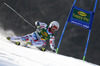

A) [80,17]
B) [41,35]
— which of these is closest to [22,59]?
[41,35]

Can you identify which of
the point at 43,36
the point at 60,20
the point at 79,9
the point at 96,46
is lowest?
the point at 96,46

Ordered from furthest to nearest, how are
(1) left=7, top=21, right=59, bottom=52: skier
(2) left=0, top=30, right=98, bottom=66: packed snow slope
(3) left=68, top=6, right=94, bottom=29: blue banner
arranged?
(3) left=68, top=6, right=94, bottom=29: blue banner
(1) left=7, top=21, right=59, bottom=52: skier
(2) left=0, top=30, right=98, bottom=66: packed snow slope

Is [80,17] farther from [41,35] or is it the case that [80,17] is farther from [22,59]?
[22,59]

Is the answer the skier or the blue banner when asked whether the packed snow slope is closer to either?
the skier

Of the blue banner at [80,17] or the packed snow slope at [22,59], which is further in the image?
the blue banner at [80,17]

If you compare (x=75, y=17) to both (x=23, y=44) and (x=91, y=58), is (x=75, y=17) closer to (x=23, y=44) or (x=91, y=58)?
(x=91, y=58)

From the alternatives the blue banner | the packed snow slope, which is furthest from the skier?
the blue banner

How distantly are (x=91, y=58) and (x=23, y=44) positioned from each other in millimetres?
2289

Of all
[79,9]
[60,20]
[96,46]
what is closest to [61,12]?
[60,20]

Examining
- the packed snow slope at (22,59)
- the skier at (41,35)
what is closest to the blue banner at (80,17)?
the skier at (41,35)

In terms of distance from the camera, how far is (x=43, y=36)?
362 centimetres

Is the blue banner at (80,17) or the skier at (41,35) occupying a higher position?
the blue banner at (80,17)

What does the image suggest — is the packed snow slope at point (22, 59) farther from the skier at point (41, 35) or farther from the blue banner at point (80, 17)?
the blue banner at point (80, 17)

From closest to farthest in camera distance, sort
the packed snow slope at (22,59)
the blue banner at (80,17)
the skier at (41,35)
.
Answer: the packed snow slope at (22,59) < the skier at (41,35) < the blue banner at (80,17)
